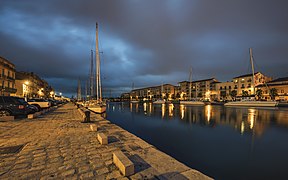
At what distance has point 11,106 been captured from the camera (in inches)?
511

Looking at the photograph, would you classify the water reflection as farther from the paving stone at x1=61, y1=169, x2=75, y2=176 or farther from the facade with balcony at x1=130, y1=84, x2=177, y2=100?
the facade with balcony at x1=130, y1=84, x2=177, y2=100

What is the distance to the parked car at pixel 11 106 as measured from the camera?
12610 millimetres

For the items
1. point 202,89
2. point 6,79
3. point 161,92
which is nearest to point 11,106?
point 6,79

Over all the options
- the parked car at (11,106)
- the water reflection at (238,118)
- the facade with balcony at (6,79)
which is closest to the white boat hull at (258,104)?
the water reflection at (238,118)

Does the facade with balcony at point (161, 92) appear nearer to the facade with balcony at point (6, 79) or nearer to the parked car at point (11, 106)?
the facade with balcony at point (6, 79)

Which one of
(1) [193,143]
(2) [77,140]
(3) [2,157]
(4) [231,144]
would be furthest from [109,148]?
(4) [231,144]

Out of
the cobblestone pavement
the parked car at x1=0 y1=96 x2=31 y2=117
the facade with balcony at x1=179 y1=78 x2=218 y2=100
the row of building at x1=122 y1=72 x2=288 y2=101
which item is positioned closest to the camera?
the cobblestone pavement

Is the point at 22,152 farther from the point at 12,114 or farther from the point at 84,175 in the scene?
the point at 12,114

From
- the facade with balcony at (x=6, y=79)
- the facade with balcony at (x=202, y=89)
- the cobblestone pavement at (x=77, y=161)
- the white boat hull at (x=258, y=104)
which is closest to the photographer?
the cobblestone pavement at (x=77, y=161)

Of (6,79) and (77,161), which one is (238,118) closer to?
(77,161)

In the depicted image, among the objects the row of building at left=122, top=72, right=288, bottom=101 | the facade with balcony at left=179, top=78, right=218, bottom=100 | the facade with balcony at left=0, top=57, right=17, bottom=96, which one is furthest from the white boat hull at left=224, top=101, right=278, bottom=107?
the facade with balcony at left=0, top=57, right=17, bottom=96

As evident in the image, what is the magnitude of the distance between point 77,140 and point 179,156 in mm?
5347

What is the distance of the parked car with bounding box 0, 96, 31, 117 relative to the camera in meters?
12.6

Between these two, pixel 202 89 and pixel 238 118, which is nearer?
pixel 238 118
